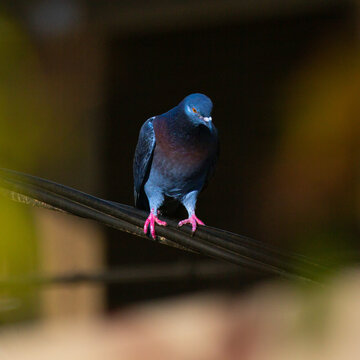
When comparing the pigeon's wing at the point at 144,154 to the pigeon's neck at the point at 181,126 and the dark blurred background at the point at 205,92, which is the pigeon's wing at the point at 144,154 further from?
the dark blurred background at the point at 205,92

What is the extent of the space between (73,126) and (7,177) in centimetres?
292

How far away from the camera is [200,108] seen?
1.62 metres

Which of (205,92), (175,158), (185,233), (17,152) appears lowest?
(185,233)

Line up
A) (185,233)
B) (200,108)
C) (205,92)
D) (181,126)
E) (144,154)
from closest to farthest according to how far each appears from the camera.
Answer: (185,233) < (200,108) < (181,126) < (144,154) < (205,92)

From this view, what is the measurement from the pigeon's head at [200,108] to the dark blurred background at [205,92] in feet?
7.21

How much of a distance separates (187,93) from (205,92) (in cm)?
11

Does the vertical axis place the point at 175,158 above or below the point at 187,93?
below

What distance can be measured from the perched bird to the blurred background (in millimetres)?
1921

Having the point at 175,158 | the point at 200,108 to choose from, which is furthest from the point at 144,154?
the point at 200,108

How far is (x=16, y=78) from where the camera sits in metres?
3.29

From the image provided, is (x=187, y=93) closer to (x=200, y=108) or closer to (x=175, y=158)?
(x=175, y=158)

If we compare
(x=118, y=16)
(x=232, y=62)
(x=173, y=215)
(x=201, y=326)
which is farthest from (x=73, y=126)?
(x=173, y=215)

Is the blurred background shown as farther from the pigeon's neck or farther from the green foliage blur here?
the pigeon's neck

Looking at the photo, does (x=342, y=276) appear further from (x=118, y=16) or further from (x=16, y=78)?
(x=118, y=16)
